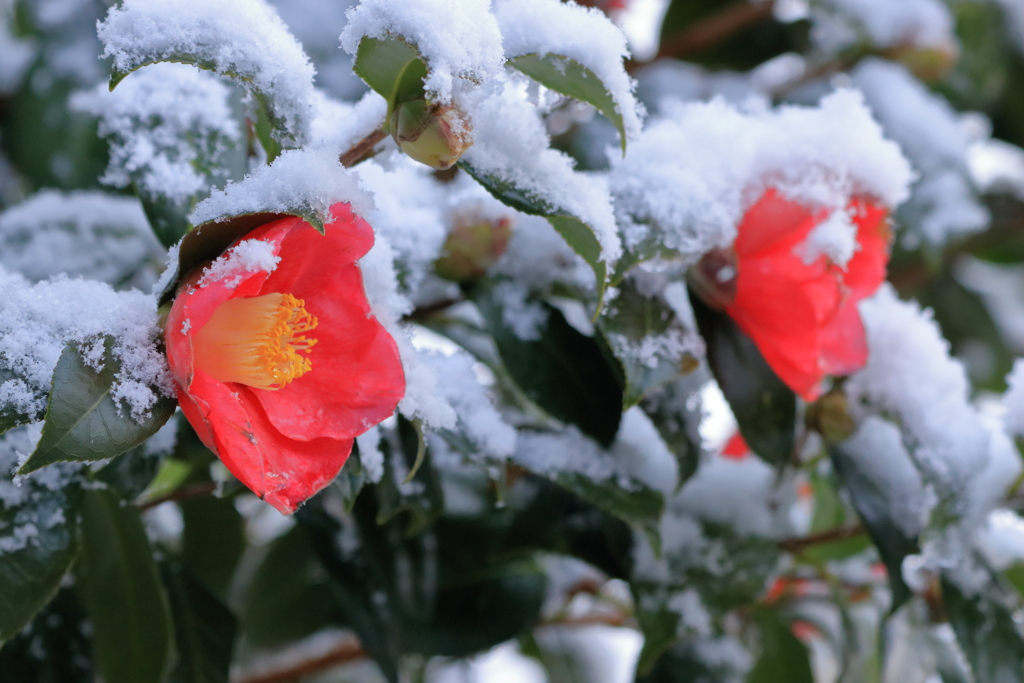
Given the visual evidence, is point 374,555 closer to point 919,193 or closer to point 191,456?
point 191,456

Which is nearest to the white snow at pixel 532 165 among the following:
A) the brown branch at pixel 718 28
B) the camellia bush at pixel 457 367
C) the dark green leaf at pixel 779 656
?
the camellia bush at pixel 457 367

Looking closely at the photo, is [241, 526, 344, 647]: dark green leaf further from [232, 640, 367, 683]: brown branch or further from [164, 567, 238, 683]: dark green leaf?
[164, 567, 238, 683]: dark green leaf

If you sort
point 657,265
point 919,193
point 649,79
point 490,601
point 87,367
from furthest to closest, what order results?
point 649,79 < point 919,193 < point 490,601 < point 657,265 < point 87,367

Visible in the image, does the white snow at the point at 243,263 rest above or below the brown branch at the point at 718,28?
above

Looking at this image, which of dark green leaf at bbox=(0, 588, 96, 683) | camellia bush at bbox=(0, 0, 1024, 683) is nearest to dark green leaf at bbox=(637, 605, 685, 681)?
camellia bush at bbox=(0, 0, 1024, 683)

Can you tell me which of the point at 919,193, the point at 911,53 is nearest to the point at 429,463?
the point at 919,193

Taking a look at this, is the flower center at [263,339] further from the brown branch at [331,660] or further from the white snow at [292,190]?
the brown branch at [331,660]
